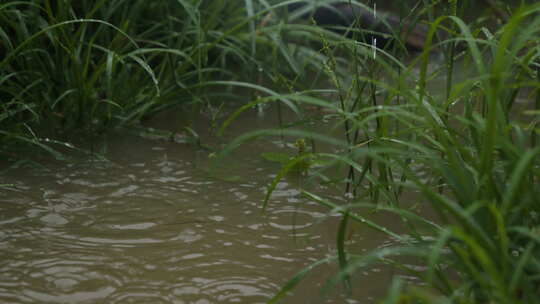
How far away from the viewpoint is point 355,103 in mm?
1821

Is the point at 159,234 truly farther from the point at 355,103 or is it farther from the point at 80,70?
the point at 80,70

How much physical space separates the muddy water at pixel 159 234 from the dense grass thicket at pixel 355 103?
0.11m

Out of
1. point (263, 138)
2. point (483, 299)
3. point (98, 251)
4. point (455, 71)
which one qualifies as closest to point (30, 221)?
point (98, 251)

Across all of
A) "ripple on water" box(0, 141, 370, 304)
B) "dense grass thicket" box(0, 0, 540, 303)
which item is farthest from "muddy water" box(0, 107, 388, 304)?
"dense grass thicket" box(0, 0, 540, 303)

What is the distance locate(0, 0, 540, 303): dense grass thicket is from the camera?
130 centimetres

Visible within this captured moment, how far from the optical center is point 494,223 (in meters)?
1.26

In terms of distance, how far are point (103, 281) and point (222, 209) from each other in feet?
1.61

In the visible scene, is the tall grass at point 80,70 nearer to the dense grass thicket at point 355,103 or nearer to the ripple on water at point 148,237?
the dense grass thicket at point 355,103

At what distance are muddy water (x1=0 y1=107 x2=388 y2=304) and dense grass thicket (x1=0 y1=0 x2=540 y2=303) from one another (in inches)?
4.3

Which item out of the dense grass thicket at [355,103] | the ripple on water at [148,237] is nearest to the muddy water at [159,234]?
the ripple on water at [148,237]

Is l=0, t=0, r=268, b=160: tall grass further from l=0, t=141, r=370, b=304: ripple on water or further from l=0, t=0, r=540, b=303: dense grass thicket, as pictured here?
l=0, t=141, r=370, b=304: ripple on water

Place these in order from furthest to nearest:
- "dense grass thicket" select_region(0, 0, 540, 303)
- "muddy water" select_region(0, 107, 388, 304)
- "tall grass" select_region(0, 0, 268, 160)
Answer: "tall grass" select_region(0, 0, 268, 160)
"muddy water" select_region(0, 107, 388, 304)
"dense grass thicket" select_region(0, 0, 540, 303)

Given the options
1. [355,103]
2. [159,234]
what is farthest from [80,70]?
[355,103]

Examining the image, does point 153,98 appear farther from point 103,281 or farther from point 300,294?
point 300,294
